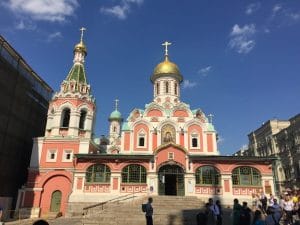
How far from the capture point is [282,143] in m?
40.9

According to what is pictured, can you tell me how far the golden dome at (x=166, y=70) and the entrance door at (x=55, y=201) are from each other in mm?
17338

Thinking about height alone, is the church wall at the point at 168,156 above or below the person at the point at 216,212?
above

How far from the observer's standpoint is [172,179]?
26.0 meters

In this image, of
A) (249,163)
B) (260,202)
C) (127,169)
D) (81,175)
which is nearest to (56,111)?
(81,175)

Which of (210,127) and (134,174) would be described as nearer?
(134,174)

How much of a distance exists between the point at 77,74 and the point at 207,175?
17.8m

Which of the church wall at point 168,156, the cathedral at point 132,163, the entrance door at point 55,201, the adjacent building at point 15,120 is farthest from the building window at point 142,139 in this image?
the adjacent building at point 15,120

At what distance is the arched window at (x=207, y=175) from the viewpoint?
24.5 metres

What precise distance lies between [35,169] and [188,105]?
1669 cm

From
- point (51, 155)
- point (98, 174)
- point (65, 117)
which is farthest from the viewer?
Result: point (65, 117)

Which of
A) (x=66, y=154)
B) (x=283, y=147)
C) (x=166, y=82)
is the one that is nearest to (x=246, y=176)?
(x=166, y=82)

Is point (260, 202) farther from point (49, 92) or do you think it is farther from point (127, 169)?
point (49, 92)

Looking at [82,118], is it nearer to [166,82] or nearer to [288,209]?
[166,82]

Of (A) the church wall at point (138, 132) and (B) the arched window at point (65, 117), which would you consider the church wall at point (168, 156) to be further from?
(B) the arched window at point (65, 117)
